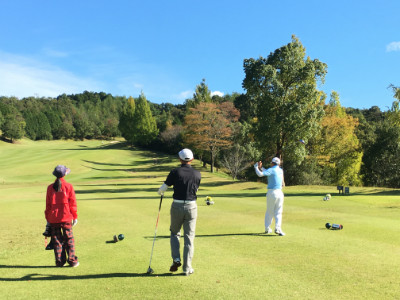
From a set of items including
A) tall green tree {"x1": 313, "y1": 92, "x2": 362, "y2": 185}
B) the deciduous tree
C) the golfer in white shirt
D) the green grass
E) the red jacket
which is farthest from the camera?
the deciduous tree

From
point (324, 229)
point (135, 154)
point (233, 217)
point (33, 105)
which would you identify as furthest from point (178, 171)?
point (33, 105)

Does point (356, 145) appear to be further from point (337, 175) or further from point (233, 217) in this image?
point (233, 217)

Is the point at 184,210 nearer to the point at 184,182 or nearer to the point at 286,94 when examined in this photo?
the point at 184,182

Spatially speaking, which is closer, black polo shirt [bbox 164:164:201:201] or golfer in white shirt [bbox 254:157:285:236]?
black polo shirt [bbox 164:164:201:201]

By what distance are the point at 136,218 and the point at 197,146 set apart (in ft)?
133

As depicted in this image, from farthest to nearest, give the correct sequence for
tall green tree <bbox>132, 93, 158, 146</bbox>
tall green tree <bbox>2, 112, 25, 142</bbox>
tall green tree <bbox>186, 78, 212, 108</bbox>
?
tall green tree <bbox>2, 112, 25, 142</bbox>, tall green tree <bbox>132, 93, 158, 146</bbox>, tall green tree <bbox>186, 78, 212, 108</bbox>

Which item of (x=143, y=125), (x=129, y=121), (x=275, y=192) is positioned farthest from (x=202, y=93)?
(x=275, y=192)

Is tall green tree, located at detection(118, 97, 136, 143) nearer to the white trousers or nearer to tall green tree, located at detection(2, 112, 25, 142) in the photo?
tall green tree, located at detection(2, 112, 25, 142)

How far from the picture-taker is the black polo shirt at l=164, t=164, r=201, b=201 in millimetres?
6707

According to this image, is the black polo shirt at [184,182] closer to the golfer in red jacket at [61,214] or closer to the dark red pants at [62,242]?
the golfer in red jacket at [61,214]

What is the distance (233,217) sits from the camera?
48.0 feet

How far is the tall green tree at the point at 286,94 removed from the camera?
102 feet

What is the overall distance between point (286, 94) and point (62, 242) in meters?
29.1

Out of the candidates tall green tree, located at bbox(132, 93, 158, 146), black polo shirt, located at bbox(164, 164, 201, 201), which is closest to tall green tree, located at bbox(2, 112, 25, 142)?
tall green tree, located at bbox(132, 93, 158, 146)
